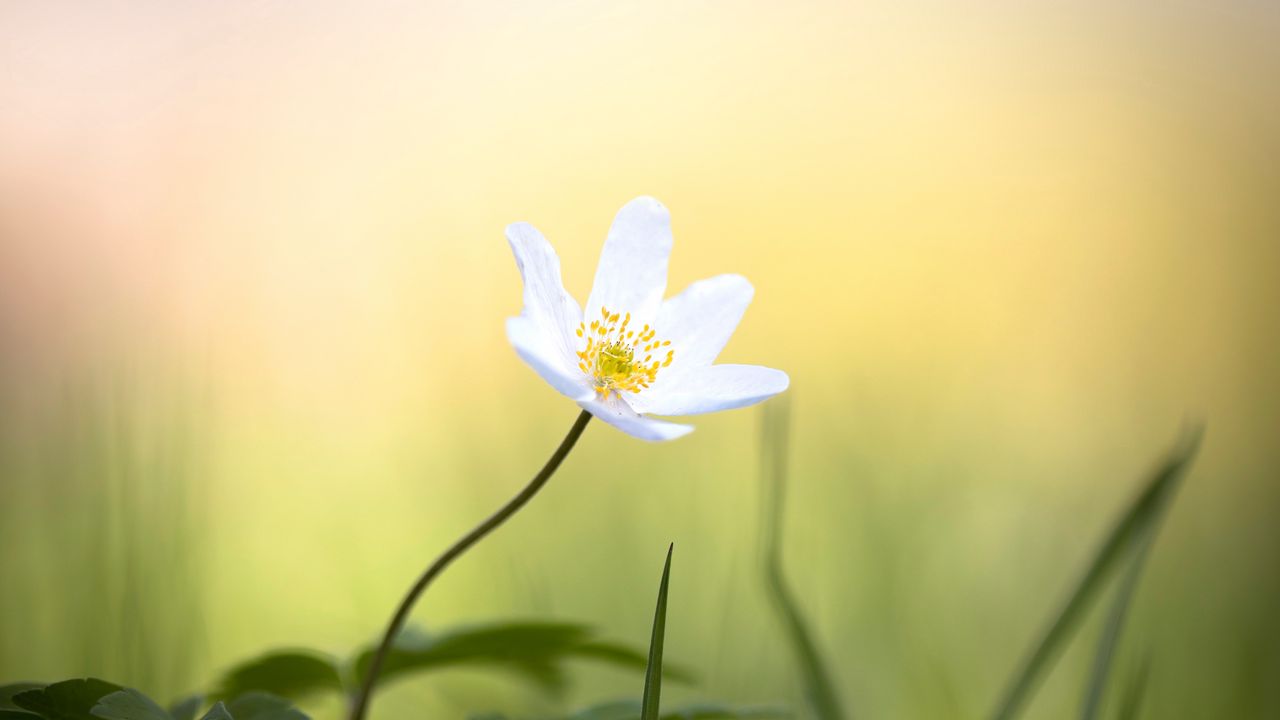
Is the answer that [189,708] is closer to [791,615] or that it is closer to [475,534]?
[475,534]

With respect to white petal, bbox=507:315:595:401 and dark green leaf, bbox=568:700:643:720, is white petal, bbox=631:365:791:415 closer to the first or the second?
white petal, bbox=507:315:595:401

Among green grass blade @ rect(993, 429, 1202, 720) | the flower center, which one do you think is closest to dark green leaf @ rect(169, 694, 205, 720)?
the flower center

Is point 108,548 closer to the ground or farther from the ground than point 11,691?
closer to the ground

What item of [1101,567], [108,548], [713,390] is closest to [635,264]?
[713,390]

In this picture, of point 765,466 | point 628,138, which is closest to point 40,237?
point 628,138

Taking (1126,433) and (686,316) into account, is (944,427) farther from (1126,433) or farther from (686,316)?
(686,316)

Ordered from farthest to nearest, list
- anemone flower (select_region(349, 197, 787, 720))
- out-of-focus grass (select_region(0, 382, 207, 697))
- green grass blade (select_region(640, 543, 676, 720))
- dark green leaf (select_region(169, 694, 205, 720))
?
out-of-focus grass (select_region(0, 382, 207, 697))
anemone flower (select_region(349, 197, 787, 720))
dark green leaf (select_region(169, 694, 205, 720))
green grass blade (select_region(640, 543, 676, 720))

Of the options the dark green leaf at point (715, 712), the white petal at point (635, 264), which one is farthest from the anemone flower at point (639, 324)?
the dark green leaf at point (715, 712)
